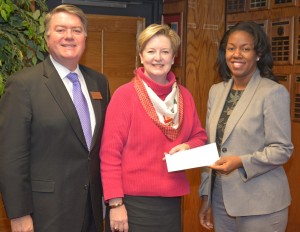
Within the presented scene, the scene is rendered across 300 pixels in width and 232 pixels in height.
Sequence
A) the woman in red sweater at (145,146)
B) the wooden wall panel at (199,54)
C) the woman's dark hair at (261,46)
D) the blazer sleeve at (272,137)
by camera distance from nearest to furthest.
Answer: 1. the woman in red sweater at (145,146)
2. the blazer sleeve at (272,137)
3. the woman's dark hair at (261,46)
4. the wooden wall panel at (199,54)

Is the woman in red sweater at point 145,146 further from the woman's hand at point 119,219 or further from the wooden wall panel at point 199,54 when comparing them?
the wooden wall panel at point 199,54

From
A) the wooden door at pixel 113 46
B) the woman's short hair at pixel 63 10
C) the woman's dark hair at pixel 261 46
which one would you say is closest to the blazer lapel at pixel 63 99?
the woman's short hair at pixel 63 10

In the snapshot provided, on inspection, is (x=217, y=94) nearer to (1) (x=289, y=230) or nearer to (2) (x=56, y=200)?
(2) (x=56, y=200)

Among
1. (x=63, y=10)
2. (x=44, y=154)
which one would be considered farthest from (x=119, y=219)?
(x=63, y=10)

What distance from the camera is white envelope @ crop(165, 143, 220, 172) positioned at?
213 centimetres

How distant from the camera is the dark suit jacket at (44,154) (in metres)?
2.03

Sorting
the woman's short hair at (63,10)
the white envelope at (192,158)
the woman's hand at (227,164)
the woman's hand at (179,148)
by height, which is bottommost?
the woman's hand at (227,164)

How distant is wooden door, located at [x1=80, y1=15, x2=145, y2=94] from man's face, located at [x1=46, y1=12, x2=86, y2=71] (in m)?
1.85

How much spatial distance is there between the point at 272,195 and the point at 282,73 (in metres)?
1.65

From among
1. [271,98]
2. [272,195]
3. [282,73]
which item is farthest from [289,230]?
[271,98]

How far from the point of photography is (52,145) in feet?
6.81

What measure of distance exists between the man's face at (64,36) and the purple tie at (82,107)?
0.10 metres

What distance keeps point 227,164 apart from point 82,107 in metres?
0.72

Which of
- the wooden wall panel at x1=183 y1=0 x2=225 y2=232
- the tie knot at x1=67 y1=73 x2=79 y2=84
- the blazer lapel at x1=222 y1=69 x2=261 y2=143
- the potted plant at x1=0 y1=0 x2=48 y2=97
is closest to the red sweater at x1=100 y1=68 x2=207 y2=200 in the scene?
the tie knot at x1=67 y1=73 x2=79 y2=84
